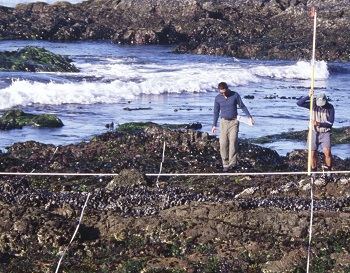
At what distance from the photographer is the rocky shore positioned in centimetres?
4253

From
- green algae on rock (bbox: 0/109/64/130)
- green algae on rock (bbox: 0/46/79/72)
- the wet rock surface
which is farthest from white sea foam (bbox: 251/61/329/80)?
the wet rock surface

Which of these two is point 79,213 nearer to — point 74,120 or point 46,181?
point 46,181

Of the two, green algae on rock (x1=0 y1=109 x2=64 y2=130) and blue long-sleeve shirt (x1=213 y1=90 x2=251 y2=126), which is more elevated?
blue long-sleeve shirt (x1=213 y1=90 x2=251 y2=126)

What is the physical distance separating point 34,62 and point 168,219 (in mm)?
24596

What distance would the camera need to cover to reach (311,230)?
32.8 feet

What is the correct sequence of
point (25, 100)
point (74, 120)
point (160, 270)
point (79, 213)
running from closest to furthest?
point (160, 270)
point (79, 213)
point (74, 120)
point (25, 100)

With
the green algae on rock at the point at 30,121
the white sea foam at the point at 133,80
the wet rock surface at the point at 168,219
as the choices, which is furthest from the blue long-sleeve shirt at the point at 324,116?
the white sea foam at the point at 133,80

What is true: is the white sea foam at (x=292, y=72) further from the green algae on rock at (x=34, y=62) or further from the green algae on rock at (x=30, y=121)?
the green algae on rock at (x=30, y=121)

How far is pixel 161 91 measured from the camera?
2931cm

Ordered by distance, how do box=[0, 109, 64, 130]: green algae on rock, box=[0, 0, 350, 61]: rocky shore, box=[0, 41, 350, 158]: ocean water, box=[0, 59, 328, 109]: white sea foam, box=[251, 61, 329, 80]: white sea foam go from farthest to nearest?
box=[0, 0, 350, 61]: rocky shore
box=[251, 61, 329, 80]: white sea foam
box=[0, 59, 328, 109]: white sea foam
box=[0, 41, 350, 158]: ocean water
box=[0, 109, 64, 130]: green algae on rock

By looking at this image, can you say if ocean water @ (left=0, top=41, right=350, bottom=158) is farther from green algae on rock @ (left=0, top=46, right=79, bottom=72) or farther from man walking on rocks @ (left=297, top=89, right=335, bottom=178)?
man walking on rocks @ (left=297, top=89, right=335, bottom=178)

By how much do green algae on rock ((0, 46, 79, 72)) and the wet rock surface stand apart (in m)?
19.0

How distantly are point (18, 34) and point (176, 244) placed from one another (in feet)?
129

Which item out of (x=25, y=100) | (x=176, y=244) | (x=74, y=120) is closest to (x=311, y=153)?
(x=176, y=244)
